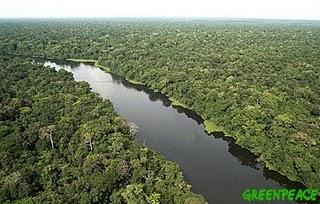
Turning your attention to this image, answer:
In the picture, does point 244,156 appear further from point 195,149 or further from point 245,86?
point 245,86

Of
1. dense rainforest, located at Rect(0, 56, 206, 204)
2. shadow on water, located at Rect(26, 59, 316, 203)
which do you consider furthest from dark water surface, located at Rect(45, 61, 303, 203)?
dense rainforest, located at Rect(0, 56, 206, 204)

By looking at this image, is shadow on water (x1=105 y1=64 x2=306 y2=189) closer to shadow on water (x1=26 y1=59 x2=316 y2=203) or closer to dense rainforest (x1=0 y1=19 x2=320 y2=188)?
shadow on water (x1=26 y1=59 x2=316 y2=203)

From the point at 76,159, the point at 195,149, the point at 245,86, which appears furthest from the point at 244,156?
the point at 76,159

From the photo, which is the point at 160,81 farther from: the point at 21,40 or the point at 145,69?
the point at 21,40

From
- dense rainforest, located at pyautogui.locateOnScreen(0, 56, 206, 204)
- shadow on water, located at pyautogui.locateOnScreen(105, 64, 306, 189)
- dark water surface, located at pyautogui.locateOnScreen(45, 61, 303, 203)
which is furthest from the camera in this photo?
shadow on water, located at pyautogui.locateOnScreen(105, 64, 306, 189)

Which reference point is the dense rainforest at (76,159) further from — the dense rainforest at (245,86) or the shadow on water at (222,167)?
the dense rainforest at (245,86)
